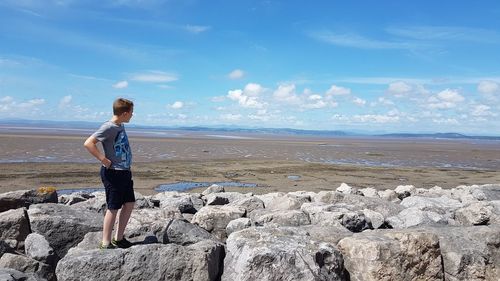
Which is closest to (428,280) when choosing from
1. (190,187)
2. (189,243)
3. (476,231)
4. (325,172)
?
(476,231)

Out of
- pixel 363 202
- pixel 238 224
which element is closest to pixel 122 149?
pixel 238 224

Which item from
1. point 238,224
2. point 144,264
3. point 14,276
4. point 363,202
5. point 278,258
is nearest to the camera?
point 14,276

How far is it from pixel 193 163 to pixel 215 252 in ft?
89.3

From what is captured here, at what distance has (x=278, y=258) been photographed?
5449 millimetres

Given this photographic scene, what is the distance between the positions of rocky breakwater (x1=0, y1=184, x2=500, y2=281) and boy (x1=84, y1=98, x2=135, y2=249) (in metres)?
0.33

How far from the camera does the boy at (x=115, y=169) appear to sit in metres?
5.91

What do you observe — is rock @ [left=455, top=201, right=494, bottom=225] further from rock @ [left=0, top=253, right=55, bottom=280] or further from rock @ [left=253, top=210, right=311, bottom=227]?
rock @ [left=0, top=253, right=55, bottom=280]


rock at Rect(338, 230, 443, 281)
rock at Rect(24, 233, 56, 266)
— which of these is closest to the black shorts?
rock at Rect(24, 233, 56, 266)

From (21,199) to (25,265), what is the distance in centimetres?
269

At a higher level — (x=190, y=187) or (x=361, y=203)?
(x=361, y=203)

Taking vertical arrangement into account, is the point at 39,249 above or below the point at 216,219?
below

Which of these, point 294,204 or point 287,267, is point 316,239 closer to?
point 287,267

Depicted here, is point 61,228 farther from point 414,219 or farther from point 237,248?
point 414,219

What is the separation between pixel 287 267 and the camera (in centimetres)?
543
